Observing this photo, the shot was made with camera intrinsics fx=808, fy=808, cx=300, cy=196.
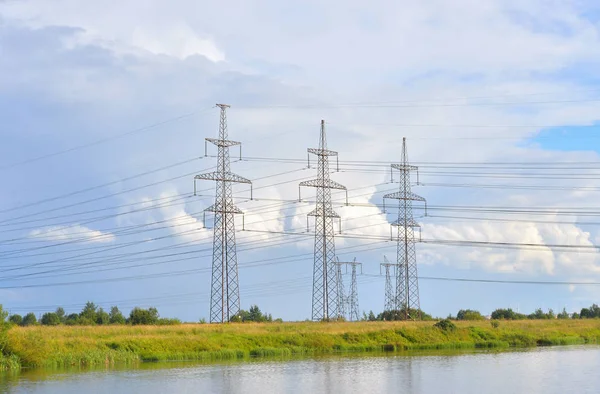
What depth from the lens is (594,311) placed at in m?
140

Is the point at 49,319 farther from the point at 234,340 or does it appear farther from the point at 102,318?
the point at 234,340

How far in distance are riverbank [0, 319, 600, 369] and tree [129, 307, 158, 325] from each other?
50.9ft

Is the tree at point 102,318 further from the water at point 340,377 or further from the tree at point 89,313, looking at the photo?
the water at point 340,377

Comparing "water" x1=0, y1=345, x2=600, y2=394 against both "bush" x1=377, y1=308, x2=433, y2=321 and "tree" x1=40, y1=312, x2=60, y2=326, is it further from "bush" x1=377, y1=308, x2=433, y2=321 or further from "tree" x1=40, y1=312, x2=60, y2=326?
"tree" x1=40, y1=312, x2=60, y2=326

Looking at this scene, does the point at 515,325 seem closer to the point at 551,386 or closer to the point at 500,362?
the point at 500,362

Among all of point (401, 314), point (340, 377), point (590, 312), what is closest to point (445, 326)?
point (401, 314)

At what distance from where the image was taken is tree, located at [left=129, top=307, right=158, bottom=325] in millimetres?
85688

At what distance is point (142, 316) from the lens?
8700 centimetres

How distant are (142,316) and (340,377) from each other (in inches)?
1755

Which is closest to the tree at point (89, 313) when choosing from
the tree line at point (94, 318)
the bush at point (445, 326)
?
the tree line at point (94, 318)

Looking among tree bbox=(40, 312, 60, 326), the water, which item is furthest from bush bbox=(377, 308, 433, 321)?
tree bbox=(40, 312, 60, 326)

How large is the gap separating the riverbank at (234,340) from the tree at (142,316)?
50.9 ft

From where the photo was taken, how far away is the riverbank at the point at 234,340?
2157 inches

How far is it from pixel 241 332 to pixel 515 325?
38868mm
